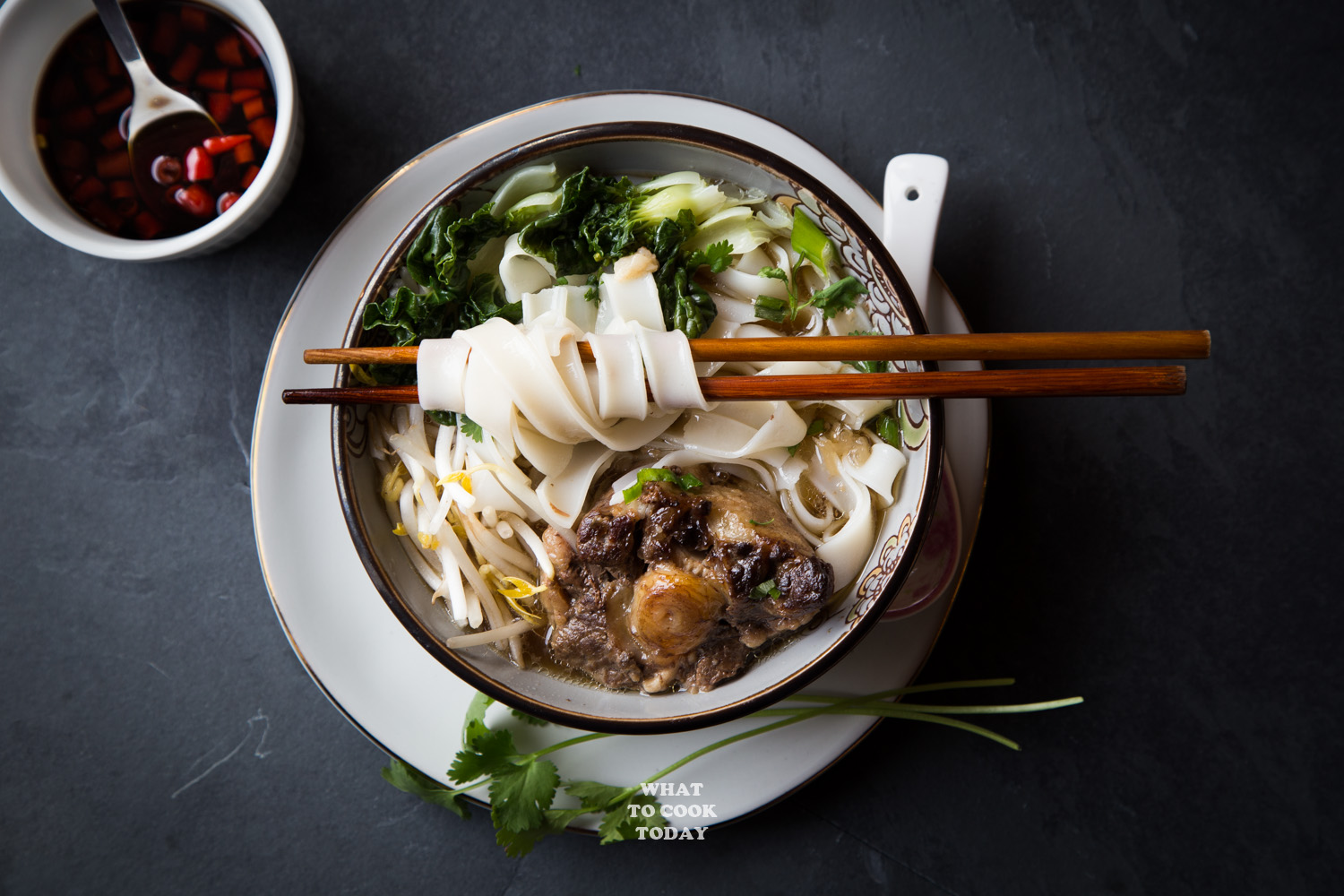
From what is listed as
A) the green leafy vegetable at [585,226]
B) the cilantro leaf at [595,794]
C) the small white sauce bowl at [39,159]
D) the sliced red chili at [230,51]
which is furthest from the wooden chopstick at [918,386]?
the sliced red chili at [230,51]

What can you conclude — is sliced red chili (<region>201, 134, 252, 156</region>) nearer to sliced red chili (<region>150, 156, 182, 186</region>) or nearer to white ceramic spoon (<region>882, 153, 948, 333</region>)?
sliced red chili (<region>150, 156, 182, 186</region>)

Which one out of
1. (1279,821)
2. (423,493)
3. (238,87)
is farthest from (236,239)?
→ (1279,821)

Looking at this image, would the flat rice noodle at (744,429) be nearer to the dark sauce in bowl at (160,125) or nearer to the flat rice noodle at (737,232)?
the flat rice noodle at (737,232)

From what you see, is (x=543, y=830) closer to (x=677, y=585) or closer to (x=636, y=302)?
(x=677, y=585)

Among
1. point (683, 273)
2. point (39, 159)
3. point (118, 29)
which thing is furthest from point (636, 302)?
point (39, 159)

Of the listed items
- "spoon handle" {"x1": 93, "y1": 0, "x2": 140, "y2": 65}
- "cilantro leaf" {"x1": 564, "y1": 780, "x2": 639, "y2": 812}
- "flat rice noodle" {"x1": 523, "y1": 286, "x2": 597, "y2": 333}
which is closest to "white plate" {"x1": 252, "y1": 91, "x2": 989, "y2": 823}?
"cilantro leaf" {"x1": 564, "y1": 780, "x2": 639, "y2": 812}

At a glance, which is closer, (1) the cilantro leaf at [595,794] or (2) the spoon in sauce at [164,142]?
(1) the cilantro leaf at [595,794]
